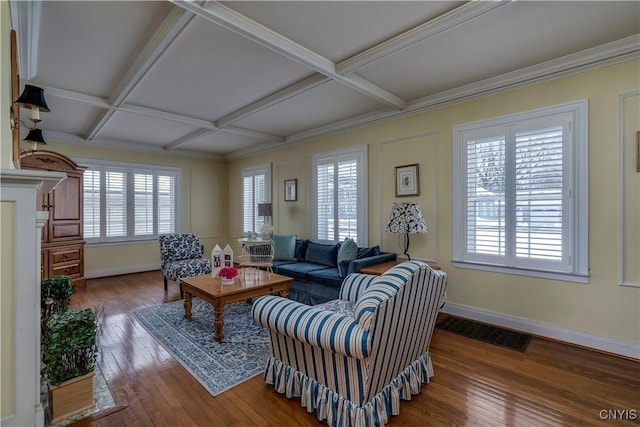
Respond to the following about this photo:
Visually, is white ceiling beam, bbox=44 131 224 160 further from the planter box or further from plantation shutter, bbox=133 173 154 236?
the planter box

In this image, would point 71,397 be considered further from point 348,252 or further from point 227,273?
point 348,252

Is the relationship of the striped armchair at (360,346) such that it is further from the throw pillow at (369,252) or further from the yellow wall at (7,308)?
the throw pillow at (369,252)

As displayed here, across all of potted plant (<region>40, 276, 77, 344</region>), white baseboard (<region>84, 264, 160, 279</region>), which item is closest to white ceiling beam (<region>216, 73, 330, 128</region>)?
potted plant (<region>40, 276, 77, 344</region>)

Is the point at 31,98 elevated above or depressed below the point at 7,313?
above

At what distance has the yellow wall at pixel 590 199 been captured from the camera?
2.71 metres

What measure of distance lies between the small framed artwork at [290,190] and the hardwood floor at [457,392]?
3.42 m

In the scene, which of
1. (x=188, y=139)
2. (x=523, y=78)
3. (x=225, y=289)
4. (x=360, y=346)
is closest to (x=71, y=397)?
(x=225, y=289)

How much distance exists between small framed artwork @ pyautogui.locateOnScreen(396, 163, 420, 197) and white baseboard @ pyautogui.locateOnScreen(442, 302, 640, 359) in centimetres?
150

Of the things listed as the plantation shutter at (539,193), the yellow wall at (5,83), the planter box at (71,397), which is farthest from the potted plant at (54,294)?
the plantation shutter at (539,193)

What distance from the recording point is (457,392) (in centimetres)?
219

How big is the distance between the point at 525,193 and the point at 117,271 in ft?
23.2

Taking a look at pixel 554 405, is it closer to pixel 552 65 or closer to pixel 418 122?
pixel 552 65

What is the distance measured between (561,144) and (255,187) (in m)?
5.41

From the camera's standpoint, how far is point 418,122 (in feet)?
13.2
